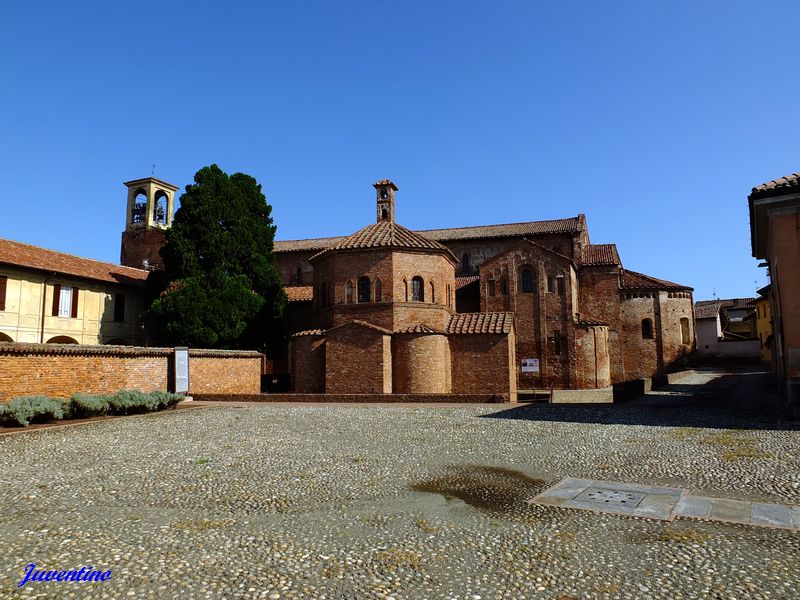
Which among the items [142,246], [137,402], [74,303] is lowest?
[137,402]

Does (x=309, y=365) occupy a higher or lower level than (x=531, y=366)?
higher

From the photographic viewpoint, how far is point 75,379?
16969 mm

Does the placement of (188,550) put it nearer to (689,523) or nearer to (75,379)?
(689,523)

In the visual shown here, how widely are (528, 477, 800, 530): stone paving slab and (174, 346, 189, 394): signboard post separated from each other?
17.7m

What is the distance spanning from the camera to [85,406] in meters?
14.4

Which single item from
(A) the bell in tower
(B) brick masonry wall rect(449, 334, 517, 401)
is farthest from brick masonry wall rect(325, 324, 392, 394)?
(A) the bell in tower

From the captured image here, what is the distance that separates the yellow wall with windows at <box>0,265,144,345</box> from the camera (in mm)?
25266

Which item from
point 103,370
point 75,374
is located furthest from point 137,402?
point 103,370

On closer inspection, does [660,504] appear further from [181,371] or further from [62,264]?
[62,264]

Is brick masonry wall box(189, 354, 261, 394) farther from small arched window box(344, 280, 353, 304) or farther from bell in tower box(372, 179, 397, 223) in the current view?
bell in tower box(372, 179, 397, 223)

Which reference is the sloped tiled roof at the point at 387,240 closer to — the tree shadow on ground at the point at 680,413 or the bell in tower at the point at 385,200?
the bell in tower at the point at 385,200

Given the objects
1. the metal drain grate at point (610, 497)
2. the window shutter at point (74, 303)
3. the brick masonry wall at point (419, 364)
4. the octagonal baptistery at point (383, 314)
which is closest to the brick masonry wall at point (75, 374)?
the octagonal baptistery at point (383, 314)

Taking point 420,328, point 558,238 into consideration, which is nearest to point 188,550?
point 420,328

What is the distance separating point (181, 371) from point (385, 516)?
57.8ft
